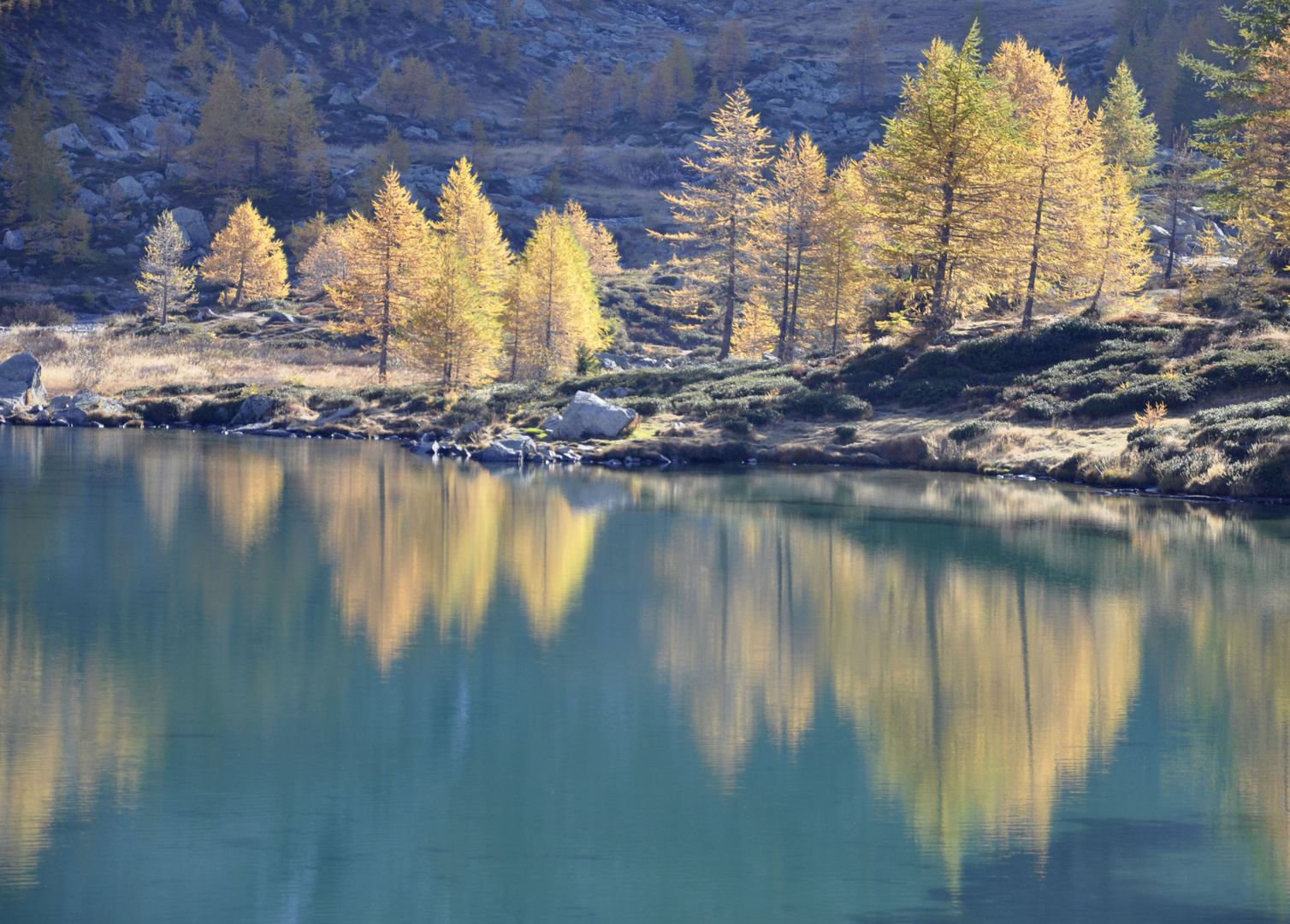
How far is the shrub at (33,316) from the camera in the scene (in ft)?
250

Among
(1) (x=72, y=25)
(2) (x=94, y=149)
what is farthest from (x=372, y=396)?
(1) (x=72, y=25)

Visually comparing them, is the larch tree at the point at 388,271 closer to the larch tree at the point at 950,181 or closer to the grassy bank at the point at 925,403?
the grassy bank at the point at 925,403

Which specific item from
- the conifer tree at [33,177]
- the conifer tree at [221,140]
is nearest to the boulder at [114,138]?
the conifer tree at [221,140]

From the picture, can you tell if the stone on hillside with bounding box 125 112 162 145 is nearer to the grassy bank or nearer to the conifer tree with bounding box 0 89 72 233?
the conifer tree with bounding box 0 89 72 233

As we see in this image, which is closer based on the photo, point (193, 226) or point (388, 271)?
point (388, 271)

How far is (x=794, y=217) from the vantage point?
181 ft

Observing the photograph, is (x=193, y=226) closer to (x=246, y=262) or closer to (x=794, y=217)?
(x=246, y=262)

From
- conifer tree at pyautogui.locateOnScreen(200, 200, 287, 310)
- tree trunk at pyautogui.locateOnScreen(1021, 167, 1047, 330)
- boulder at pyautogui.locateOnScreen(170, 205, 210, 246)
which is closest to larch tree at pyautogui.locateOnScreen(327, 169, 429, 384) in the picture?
tree trunk at pyautogui.locateOnScreen(1021, 167, 1047, 330)

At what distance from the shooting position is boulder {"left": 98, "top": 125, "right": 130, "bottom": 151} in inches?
4619

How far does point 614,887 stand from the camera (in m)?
7.43

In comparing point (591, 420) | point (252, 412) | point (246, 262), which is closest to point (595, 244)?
point (246, 262)

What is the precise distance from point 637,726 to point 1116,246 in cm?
4695

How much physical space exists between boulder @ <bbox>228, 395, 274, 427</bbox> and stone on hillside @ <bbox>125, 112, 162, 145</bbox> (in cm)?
8474

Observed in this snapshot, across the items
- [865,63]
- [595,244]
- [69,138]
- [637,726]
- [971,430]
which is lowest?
[637,726]
